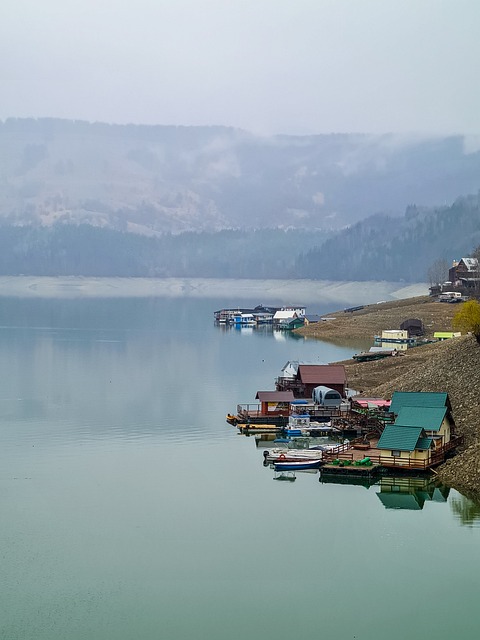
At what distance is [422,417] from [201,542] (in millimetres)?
7868

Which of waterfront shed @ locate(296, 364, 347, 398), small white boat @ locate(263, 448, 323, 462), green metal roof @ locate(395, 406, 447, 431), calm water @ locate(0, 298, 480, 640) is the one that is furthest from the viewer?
waterfront shed @ locate(296, 364, 347, 398)

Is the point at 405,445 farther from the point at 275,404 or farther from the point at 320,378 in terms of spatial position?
the point at 320,378

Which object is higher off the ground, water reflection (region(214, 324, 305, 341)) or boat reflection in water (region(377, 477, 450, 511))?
water reflection (region(214, 324, 305, 341))

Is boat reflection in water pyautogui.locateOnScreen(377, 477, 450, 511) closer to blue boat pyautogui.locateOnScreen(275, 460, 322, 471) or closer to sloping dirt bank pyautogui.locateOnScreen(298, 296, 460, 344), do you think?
blue boat pyautogui.locateOnScreen(275, 460, 322, 471)

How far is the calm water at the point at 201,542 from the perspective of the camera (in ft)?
46.4

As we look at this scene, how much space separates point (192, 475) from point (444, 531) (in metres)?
6.70

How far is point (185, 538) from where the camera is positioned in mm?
17531

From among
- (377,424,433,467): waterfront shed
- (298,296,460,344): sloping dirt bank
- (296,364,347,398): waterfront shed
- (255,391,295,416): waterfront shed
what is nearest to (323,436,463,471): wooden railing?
(377,424,433,467): waterfront shed

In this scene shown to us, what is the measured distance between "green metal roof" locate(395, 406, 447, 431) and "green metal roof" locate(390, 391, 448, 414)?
0.36 m

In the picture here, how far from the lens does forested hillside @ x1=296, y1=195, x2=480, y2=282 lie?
16212 cm

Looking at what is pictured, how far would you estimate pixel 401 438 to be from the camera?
2255 centimetres

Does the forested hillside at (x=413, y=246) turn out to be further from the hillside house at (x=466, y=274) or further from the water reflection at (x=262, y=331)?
the water reflection at (x=262, y=331)

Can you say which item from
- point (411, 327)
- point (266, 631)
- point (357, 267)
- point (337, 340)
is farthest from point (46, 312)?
point (357, 267)

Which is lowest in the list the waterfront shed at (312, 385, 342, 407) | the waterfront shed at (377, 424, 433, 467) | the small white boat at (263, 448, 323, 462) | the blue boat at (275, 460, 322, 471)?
the blue boat at (275, 460, 322, 471)
